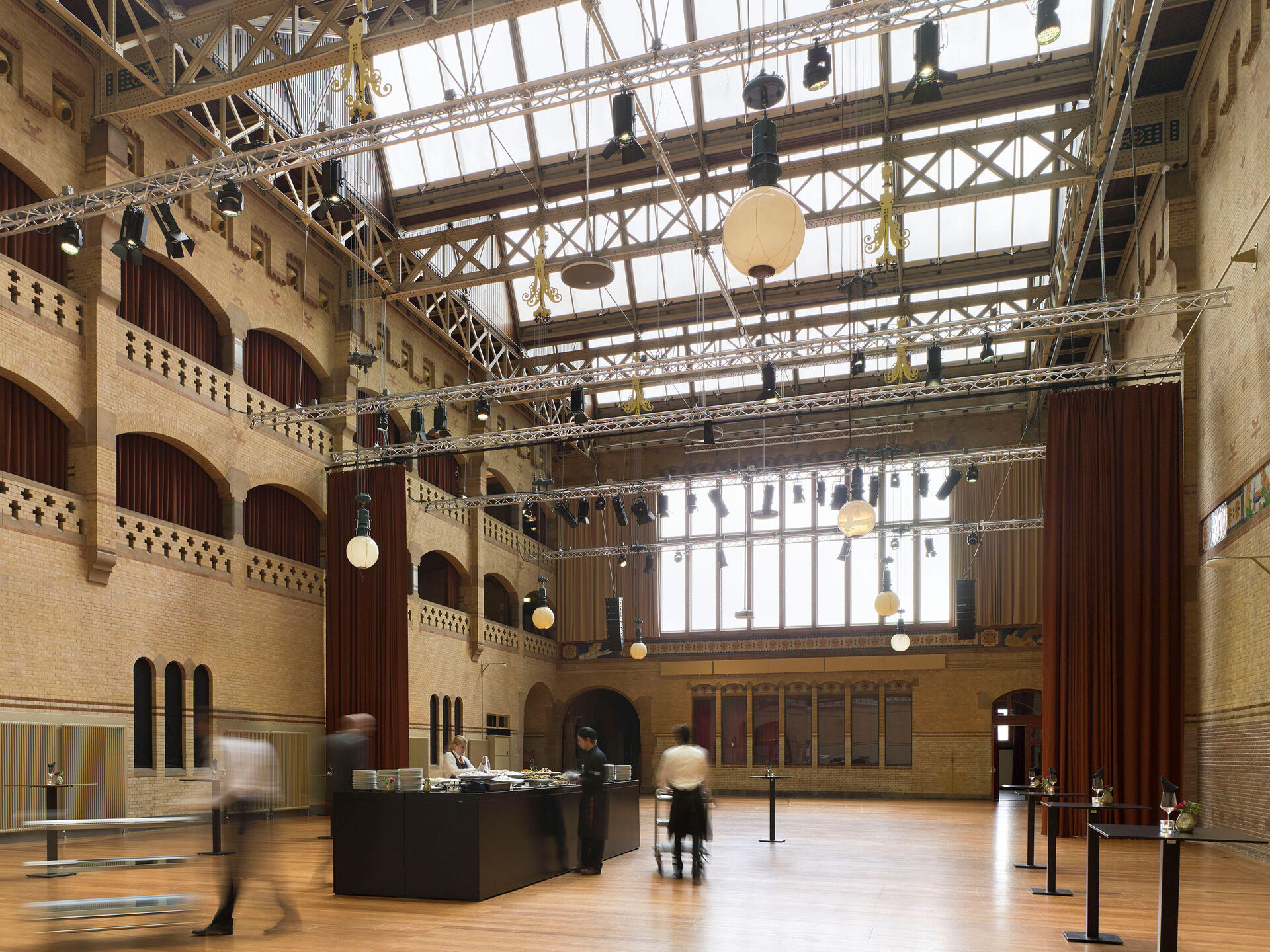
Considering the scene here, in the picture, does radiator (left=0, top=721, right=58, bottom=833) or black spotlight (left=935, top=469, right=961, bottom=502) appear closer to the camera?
radiator (left=0, top=721, right=58, bottom=833)

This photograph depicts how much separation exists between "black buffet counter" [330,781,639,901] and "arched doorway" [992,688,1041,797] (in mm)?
17969

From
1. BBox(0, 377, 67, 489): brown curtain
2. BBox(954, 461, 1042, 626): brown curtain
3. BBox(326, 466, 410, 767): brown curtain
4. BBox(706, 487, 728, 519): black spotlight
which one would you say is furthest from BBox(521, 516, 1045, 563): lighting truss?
BBox(0, 377, 67, 489): brown curtain

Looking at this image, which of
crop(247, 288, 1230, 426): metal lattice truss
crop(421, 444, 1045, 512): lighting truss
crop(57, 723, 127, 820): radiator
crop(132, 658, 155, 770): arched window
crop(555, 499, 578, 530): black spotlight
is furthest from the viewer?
crop(555, 499, 578, 530): black spotlight

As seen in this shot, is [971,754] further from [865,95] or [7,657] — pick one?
[7,657]

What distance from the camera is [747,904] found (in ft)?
26.4

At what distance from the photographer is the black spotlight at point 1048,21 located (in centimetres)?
795

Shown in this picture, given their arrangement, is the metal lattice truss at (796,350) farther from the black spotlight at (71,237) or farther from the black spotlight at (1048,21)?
the black spotlight at (71,237)

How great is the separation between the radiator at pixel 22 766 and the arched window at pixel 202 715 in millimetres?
2443

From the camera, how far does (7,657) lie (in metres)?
11.3

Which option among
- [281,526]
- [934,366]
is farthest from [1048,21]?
[281,526]

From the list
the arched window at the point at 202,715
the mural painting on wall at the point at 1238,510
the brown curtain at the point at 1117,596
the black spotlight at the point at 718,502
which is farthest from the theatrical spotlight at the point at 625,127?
the black spotlight at the point at 718,502

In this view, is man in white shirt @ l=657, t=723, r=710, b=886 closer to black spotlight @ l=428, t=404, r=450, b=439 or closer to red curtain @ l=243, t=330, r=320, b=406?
black spotlight @ l=428, t=404, r=450, b=439

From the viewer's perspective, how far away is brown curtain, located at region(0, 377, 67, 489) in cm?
1200

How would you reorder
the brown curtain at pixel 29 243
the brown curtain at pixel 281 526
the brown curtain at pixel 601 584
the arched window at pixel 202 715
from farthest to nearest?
1. the brown curtain at pixel 601 584
2. the brown curtain at pixel 281 526
3. the arched window at pixel 202 715
4. the brown curtain at pixel 29 243
